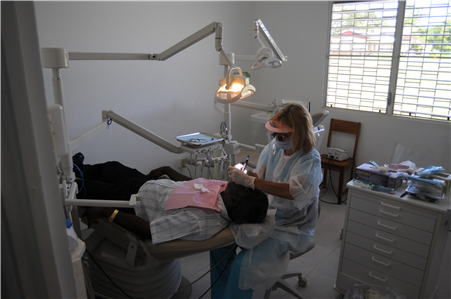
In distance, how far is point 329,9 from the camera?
366 cm

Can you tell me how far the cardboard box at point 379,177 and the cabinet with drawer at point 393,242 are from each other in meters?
0.07

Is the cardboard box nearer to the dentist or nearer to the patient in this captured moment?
the dentist

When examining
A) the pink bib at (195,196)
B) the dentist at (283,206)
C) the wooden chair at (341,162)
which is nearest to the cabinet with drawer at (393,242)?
the dentist at (283,206)

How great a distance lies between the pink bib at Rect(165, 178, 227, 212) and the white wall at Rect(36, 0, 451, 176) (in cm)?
125

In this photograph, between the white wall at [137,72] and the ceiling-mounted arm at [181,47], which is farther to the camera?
the white wall at [137,72]

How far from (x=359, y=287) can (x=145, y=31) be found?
8.90ft

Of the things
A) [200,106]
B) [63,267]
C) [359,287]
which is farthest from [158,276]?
[200,106]

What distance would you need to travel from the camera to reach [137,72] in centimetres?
310

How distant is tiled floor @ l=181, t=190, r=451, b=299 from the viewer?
7.48 feet

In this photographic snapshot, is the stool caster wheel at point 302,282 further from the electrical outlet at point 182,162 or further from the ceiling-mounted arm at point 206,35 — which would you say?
the electrical outlet at point 182,162

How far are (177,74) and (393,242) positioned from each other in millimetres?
2460

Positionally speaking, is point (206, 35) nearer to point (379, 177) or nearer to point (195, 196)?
point (195, 196)

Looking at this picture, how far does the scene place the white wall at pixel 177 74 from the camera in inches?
107

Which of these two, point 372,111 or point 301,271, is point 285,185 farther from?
point 372,111
